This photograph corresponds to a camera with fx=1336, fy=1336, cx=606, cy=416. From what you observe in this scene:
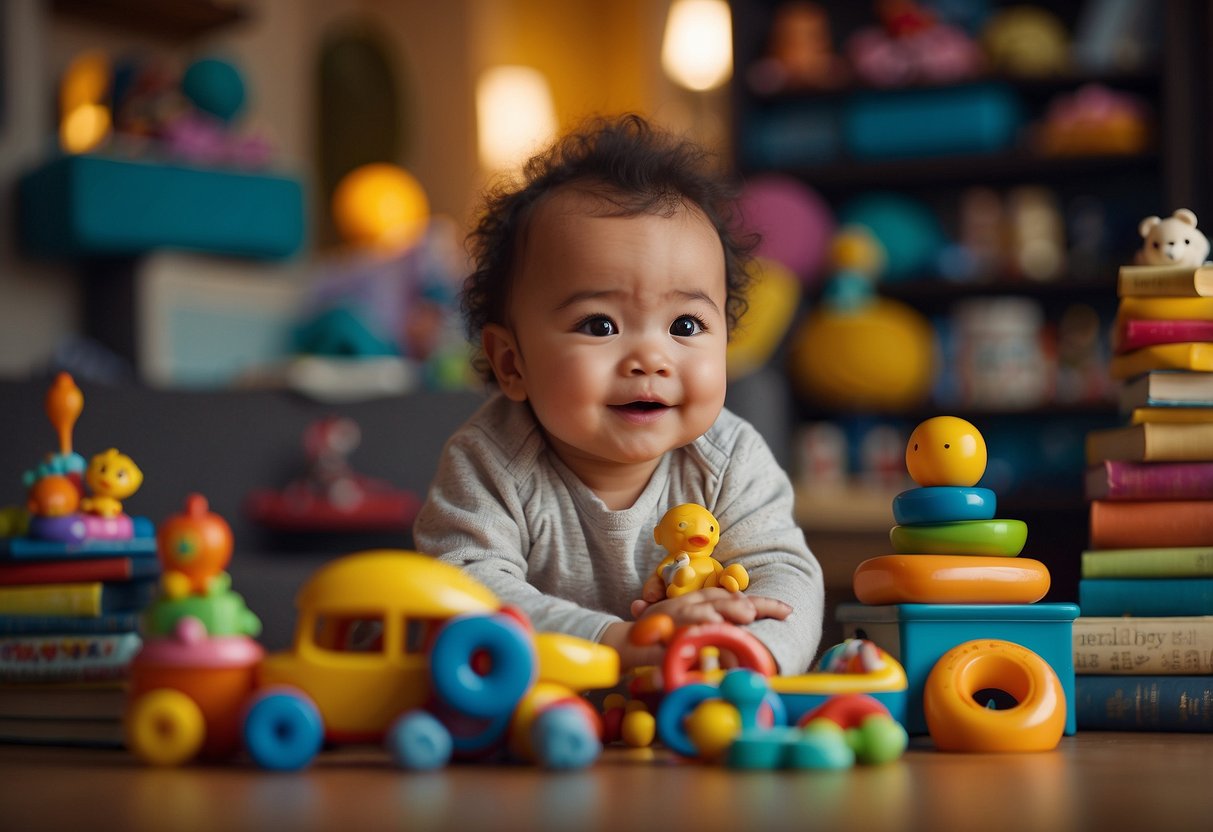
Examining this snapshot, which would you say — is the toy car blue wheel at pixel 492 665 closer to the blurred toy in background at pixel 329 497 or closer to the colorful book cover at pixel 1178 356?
the colorful book cover at pixel 1178 356

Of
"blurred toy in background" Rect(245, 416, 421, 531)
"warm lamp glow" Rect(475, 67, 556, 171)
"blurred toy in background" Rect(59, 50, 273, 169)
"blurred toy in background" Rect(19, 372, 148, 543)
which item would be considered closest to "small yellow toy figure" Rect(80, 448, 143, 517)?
"blurred toy in background" Rect(19, 372, 148, 543)

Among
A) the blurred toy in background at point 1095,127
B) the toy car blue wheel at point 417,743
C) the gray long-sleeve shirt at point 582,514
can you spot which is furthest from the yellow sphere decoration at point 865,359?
the toy car blue wheel at point 417,743

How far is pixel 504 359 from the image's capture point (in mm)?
1126

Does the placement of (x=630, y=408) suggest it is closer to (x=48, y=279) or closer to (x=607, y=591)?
(x=607, y=591)

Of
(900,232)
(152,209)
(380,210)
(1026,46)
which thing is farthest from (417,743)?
(380,210)

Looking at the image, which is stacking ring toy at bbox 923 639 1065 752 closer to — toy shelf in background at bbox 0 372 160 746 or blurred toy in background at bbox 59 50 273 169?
toy shelf in background at bbox 0 372 160 746

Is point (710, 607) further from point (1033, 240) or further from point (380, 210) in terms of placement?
point (380, 210)

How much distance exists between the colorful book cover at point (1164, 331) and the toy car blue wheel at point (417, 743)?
587mm

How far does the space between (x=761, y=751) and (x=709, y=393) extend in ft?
1.16

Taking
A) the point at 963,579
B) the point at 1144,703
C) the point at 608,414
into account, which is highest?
the point at 608,414

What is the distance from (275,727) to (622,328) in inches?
16.0

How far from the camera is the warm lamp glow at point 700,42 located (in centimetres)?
440

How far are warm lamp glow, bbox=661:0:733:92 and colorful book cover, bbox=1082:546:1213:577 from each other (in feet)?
11.8

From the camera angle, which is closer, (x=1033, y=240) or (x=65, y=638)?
(x=65, y=638)
